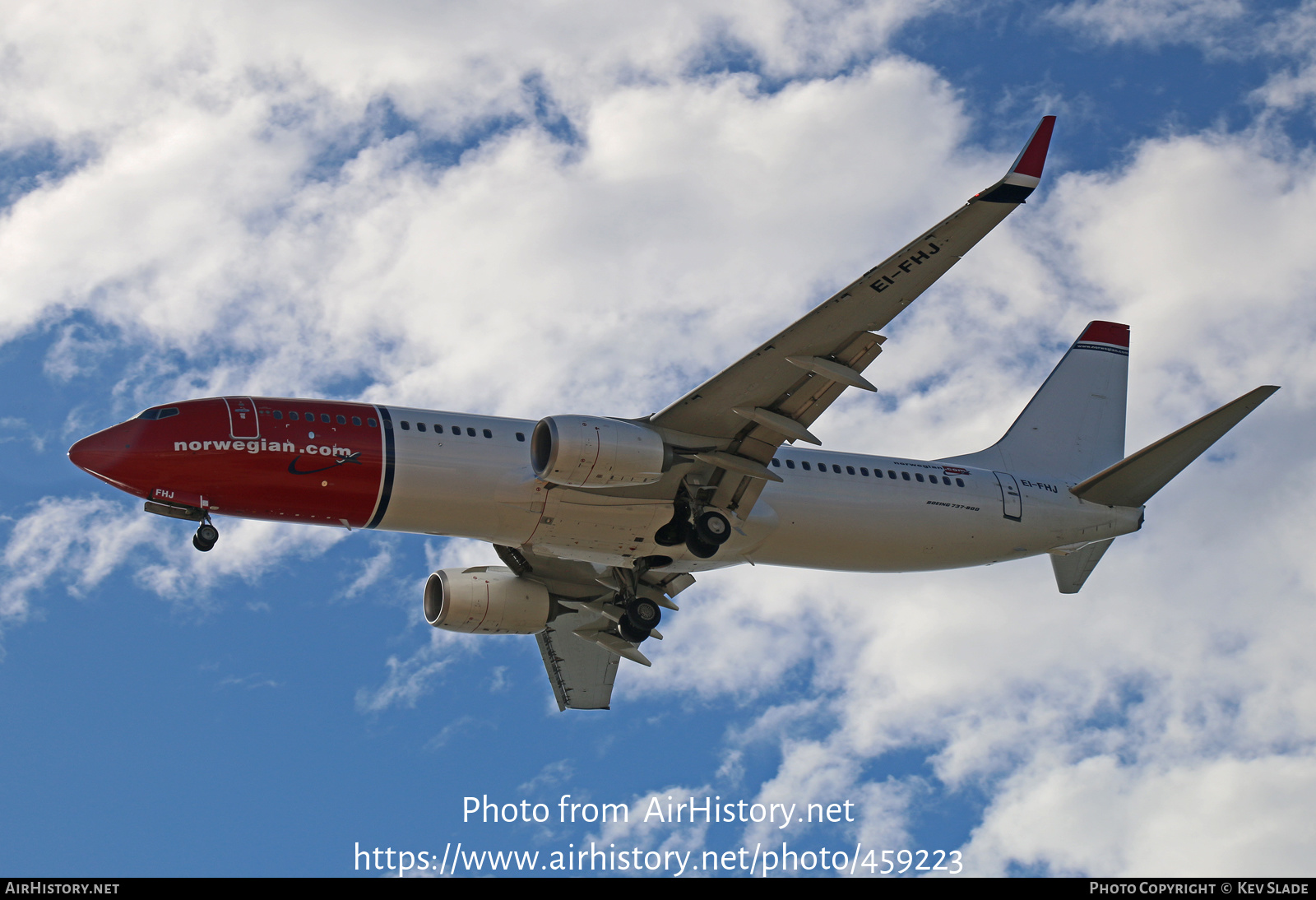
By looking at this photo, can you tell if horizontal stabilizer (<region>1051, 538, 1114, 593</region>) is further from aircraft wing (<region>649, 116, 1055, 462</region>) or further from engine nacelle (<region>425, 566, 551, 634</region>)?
engine nacelle (<region>425, 566, 551, 634</region>)

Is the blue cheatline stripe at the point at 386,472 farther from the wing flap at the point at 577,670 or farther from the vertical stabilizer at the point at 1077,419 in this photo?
the vertical stabilizer at the point at 1077,419

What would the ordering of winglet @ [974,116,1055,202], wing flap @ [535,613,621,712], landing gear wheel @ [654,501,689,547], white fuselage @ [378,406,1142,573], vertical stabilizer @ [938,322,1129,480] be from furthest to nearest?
1. wing flap @ [535,613,621,712]
2. vertical stabilizer @ [938,322,1129,480]
3. landing gear wheel @ [654,501,689,547]
4. white fuselage @ [378,406,1142,573]
5. winglet @ [974,116,1055,202]

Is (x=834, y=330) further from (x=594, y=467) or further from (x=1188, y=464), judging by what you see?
(x=1188, y=464)

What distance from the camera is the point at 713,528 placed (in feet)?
108

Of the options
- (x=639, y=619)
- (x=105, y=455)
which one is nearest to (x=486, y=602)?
(x=639, y=619)

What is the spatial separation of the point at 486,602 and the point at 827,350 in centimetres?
1362

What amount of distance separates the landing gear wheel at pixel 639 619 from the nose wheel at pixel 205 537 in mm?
10990

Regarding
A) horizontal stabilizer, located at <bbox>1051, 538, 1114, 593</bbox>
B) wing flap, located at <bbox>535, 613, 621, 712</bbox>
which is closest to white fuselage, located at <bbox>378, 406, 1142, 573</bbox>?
horizontal stabilizer, located at <bbox>1051, 538, 1114, 593</bbox>

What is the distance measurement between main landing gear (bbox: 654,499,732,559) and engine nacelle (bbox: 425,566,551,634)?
21.8ft

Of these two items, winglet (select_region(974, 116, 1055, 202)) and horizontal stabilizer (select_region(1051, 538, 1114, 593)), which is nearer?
winglet (select_region(974, 116, 1055, 202))

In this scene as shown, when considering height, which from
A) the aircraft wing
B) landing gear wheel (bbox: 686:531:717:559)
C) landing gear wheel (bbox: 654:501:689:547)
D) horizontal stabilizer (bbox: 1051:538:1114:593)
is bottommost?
landing gear wheel (bbox: 686:531:717:559)

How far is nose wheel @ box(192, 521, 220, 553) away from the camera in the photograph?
101ft

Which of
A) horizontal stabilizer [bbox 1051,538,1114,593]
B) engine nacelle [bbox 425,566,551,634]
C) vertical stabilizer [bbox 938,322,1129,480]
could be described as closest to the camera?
engine nacelle [bbox 425,566,551,634]

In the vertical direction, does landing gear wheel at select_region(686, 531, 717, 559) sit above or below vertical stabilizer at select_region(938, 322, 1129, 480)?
below
